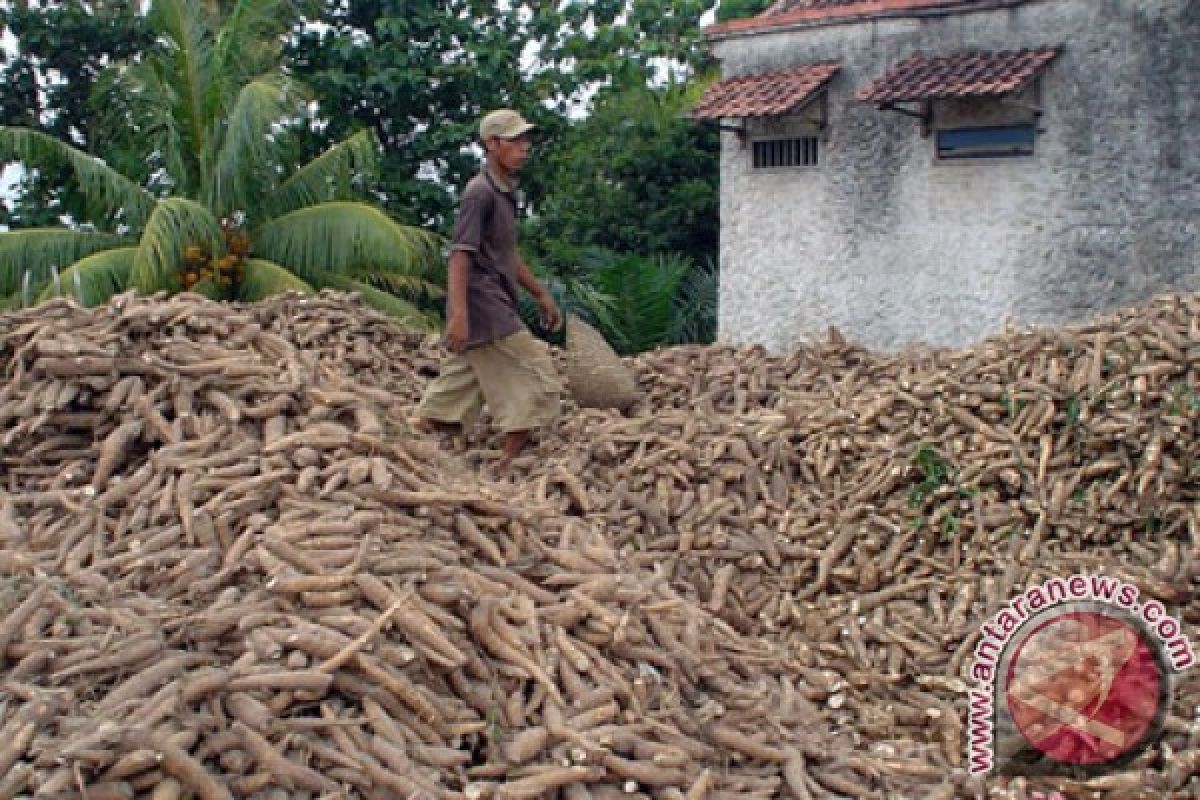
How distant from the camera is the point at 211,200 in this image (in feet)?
36.3

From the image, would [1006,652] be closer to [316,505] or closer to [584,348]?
[316,505]

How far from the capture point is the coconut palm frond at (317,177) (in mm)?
11445

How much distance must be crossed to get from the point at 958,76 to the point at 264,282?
221 inches

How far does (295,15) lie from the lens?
1324cm

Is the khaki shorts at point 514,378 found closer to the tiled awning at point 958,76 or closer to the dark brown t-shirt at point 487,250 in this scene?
the dark brown t-shirt at point 487,250

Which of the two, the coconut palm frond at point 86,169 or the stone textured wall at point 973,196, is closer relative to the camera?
the stone textured wall at point 973,196

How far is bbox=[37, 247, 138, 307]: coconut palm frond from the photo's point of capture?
1006 cm

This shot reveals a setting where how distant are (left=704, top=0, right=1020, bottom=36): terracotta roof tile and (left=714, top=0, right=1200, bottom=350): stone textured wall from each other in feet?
0.34


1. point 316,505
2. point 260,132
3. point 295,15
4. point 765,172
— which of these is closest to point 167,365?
point 316,505

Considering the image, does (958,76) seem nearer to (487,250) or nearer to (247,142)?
(487,250)

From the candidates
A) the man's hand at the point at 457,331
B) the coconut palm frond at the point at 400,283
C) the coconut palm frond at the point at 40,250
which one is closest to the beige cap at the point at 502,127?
the man's hand at the point at 457,331

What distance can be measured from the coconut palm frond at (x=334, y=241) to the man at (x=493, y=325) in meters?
4.30

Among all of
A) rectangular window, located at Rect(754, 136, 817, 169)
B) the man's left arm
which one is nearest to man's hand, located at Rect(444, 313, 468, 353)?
the man's left arm

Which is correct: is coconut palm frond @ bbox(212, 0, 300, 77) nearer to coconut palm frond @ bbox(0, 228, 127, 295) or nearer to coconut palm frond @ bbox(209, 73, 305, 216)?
coconut palm frond @ bbox(209, 73, 305, 216)
